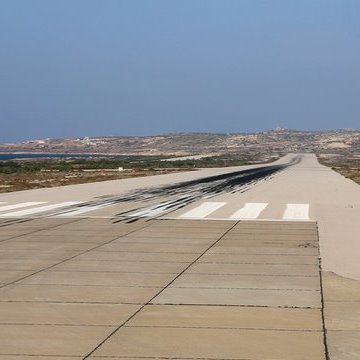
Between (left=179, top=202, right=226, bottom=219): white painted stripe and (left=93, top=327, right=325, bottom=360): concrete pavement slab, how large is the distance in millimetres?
12833

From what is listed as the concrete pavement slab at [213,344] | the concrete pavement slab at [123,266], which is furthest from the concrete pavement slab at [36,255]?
the concrete pavement slab at [213,344]

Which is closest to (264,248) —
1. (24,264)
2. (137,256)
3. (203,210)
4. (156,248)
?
(156,248)

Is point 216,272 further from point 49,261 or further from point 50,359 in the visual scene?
point 50,359

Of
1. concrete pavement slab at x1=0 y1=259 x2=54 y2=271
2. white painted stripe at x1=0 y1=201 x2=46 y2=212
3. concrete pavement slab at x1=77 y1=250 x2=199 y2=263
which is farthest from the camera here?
white painted stripe at x1=0 y1=201 x2=46 y2=212

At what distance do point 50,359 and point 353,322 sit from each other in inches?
137

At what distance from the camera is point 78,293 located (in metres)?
9.15

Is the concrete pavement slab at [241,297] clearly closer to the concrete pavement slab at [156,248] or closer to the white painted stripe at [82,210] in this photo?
the concrete pavement slab at [156,248]

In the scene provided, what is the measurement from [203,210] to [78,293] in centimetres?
1345

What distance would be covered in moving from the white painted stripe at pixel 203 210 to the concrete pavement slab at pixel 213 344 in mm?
12833

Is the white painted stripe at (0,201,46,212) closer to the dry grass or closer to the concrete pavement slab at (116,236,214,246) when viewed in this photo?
the dry grass

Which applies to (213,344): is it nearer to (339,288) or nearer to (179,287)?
(179,287)

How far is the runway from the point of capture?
6.80 metres

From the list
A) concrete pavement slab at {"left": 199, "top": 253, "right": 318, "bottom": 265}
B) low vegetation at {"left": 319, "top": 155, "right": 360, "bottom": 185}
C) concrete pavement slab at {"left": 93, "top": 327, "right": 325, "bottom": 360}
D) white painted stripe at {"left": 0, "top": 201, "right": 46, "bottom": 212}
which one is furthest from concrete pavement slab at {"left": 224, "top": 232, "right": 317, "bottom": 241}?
low vegetation at {"left": 319, "top": 155, "right": 360, "bottom": 185}

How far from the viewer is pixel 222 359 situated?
629 cm
